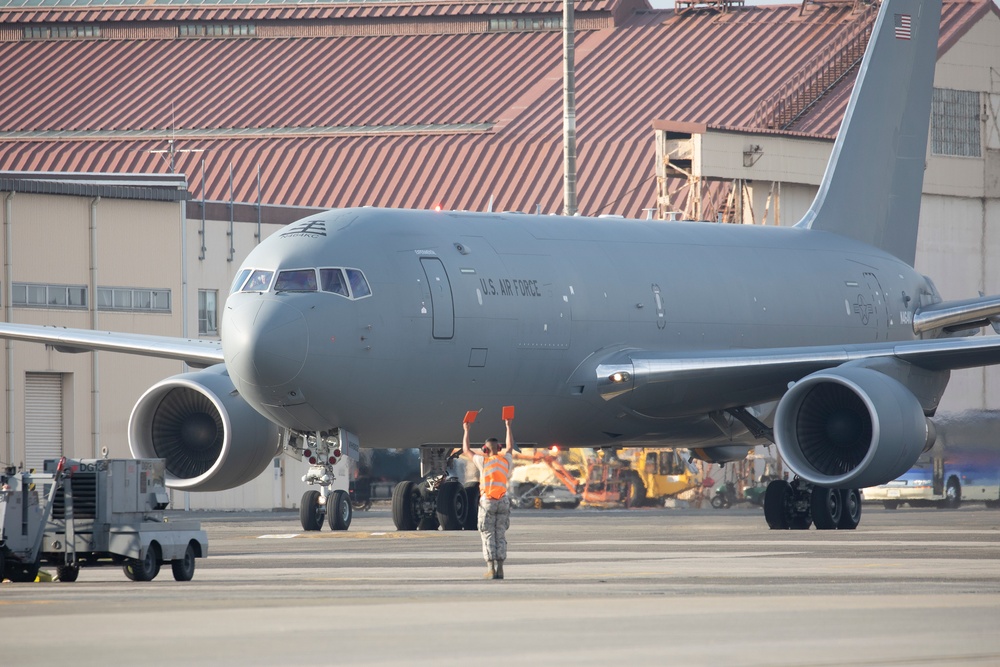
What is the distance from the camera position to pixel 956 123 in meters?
58.0

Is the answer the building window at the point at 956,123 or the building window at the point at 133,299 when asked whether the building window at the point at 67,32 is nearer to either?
the building window at the point at 133,299

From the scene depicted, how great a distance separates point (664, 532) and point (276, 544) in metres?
6.03

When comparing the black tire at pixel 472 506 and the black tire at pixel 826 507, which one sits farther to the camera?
the black tire at pixel 826 507

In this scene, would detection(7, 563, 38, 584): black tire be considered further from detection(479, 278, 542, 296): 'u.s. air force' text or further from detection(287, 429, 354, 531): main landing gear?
detection(479, 278, 542, 296): 'u.s. air force' text

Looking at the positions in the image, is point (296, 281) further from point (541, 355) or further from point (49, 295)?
point (49, 295)

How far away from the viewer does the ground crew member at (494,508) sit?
1681 cm

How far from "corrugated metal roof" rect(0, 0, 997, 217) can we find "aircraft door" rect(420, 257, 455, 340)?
1328 inches

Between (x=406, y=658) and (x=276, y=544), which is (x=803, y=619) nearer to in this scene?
(x=406, y=658)

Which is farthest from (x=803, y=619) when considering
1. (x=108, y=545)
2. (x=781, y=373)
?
(x=781, y=373)

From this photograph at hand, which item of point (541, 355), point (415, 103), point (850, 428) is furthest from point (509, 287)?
point (415, 103)

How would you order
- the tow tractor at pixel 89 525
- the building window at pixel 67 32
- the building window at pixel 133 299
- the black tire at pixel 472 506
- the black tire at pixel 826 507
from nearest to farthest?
the tow tractor at pixel 89 525, the black tire at pixel 472 506, the black tire at pixel 826 507, the building window at pixel 133 299, the building window at pixel 67 32

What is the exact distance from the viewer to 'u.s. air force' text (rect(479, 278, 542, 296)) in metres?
25.4

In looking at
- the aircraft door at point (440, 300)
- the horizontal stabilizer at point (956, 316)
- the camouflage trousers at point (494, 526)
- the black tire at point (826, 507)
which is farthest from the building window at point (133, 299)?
the camouflage trousers at point (494, 526)

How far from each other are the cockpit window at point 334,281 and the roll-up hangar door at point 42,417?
22.5 m
